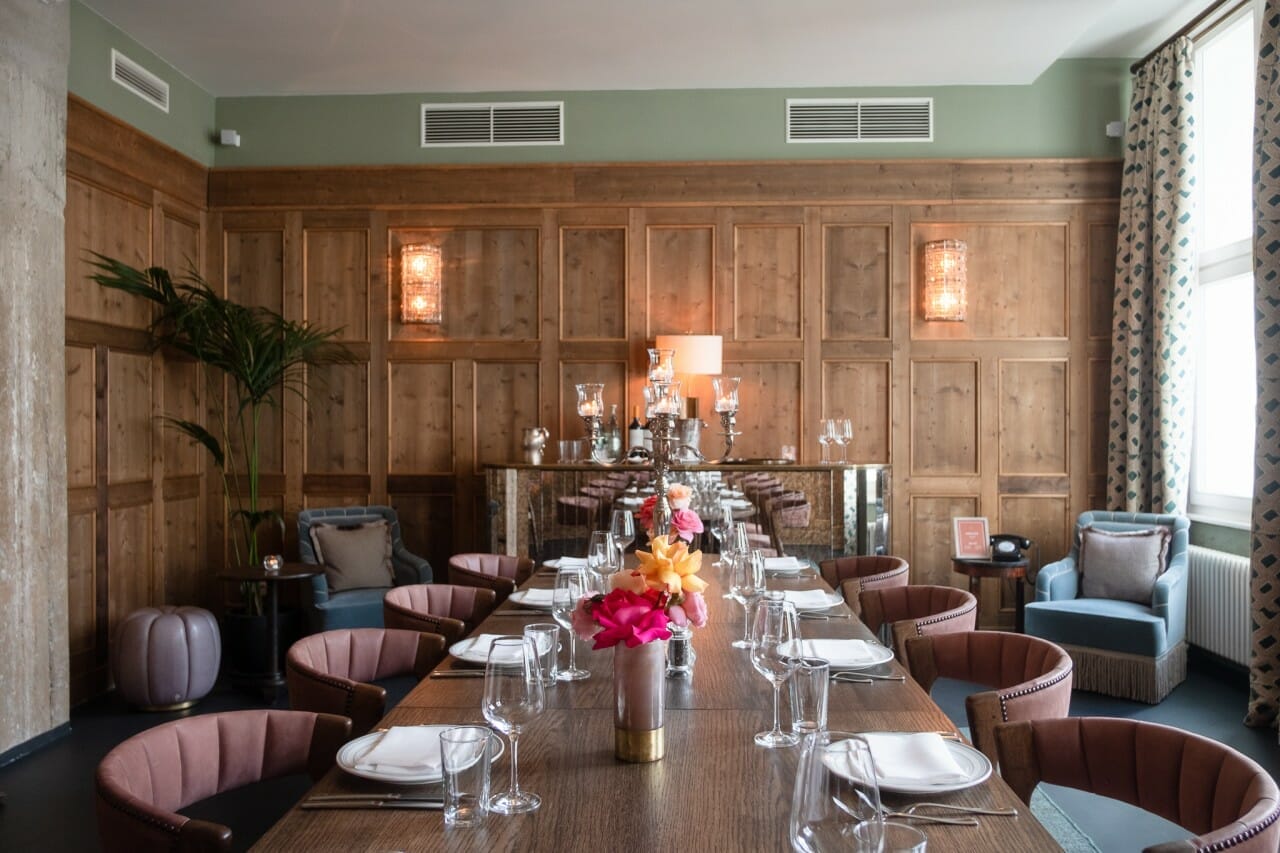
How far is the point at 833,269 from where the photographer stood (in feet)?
20.7

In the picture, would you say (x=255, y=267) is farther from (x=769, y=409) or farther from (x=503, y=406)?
(x=769, y=409)

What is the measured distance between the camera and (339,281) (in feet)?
21.2

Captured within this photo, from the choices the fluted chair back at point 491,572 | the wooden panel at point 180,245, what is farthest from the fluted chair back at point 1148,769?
the wooden panel at point 180,245

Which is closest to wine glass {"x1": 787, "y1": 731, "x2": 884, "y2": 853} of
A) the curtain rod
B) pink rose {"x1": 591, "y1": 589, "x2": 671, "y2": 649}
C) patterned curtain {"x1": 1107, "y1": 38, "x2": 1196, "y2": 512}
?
pink rose {"x1": 591, "y1": 589, "x2": 671, "y2": 649}

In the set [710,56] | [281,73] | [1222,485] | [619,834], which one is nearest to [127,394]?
[281,73]

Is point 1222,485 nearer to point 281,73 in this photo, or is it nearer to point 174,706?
point 174,706

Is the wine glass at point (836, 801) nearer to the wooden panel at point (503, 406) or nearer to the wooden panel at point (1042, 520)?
the wooden panel at point (503, 406)

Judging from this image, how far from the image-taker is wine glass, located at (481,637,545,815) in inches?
58.8

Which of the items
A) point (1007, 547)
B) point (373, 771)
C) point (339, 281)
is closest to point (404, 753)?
point (373, 771)

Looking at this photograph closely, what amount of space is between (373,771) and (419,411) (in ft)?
16.3

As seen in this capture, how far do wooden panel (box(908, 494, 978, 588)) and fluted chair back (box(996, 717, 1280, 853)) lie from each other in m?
4.41

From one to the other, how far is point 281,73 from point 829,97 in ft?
11.5

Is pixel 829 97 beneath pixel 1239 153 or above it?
above

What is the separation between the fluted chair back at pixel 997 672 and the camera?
2156 mm
